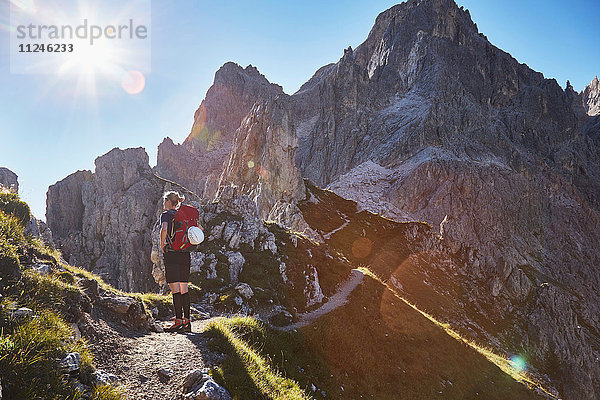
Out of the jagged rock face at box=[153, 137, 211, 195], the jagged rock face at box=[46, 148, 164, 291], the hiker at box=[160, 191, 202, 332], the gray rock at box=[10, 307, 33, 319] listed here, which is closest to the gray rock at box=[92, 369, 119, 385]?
the gray rock at box=[10, 307, 33, 319]

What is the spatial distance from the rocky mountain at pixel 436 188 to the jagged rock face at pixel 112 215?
1.54ft

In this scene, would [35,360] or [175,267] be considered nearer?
[35,360]

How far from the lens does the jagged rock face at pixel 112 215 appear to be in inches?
3211

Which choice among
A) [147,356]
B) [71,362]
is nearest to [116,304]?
[147,356]

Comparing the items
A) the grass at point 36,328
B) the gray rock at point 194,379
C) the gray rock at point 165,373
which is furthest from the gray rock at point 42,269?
the gray rock at point 194,379

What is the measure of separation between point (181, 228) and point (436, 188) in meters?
118

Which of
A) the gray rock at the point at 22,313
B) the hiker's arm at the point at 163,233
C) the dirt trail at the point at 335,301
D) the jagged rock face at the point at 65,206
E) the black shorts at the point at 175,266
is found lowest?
the dirt trail at the point at 335,301

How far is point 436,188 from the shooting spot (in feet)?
370

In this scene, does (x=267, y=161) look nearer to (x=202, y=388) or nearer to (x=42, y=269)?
(x=42, y=269)

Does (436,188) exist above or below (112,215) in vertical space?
above

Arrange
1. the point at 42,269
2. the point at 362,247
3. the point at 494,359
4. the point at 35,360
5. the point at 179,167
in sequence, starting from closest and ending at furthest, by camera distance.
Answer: the point at 35,360, the point at 42,269, the point at 494,359, the point at 362,247, the point at 179,167

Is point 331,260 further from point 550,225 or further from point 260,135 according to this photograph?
point 550,225

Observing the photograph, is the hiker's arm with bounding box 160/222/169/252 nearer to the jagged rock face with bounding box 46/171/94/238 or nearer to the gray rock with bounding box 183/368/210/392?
the gray rock with bounding box 183/368/210/392

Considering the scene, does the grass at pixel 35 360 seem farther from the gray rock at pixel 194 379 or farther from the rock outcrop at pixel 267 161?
the rock outcrop at pixel 267 161
